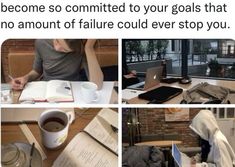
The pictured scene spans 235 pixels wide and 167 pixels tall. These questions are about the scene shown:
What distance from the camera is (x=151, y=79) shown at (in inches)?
33.5

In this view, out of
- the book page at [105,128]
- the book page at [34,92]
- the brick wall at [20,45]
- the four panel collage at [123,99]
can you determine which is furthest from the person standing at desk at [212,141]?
the book page at [34,92]

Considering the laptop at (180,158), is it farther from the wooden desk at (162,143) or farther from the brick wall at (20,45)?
the brick wall at (20,45)

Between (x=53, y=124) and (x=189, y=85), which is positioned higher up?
(x=189, y=85)

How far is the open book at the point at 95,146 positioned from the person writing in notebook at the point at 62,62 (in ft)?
0.46

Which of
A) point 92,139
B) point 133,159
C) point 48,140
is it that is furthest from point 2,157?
point 133,159

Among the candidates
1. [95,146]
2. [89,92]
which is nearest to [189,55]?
[89,92]

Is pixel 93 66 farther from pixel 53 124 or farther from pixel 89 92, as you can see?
pixel 53 124

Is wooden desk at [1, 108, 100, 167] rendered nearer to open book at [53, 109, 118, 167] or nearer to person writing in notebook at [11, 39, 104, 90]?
open book at [53, 109, 118, 167]

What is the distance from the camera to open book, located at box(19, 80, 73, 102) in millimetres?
862

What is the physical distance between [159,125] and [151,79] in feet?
0.53

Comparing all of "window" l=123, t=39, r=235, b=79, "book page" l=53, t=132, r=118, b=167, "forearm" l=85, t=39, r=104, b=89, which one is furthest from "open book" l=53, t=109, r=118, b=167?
"window" l=123, t=39, r=235, b=79

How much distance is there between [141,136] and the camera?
888mm

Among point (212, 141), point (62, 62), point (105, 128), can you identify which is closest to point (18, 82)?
point (62, 62)

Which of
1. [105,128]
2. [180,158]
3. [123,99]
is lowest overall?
[180,158]
